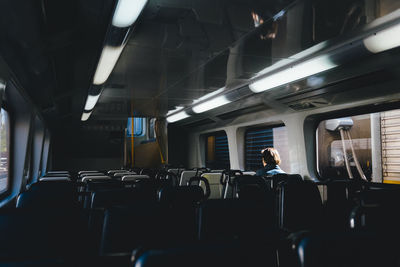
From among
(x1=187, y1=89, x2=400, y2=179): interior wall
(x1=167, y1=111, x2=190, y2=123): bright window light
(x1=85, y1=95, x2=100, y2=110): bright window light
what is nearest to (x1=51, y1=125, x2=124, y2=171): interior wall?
(x1=167, y1=111, x2=190, y2=123): bright window light

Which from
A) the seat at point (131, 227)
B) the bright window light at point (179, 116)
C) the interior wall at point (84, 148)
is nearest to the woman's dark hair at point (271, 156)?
the bright window light at point (179, 116)

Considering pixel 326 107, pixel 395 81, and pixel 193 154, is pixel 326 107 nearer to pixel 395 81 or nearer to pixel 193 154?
pixel 395 81

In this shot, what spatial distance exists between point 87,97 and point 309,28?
5002 mm

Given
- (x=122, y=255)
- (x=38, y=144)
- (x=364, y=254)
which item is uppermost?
(x=38, y=144)

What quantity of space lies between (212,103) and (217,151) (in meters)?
4.87

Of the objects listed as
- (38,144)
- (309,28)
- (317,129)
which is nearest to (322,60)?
(309,28)

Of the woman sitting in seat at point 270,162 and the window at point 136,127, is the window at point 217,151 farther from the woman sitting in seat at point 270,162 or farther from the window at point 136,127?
the woman sitting in seat at point 270,162

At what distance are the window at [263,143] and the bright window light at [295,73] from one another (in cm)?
275

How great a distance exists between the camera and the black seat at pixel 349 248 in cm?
118

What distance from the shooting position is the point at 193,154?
1405cm

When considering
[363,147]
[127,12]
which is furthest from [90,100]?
[363,147]

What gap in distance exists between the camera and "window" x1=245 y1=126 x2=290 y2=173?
8.45m

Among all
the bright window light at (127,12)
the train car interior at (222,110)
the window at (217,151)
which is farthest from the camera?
the window at (217,151)

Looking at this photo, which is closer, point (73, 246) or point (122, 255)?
point (122, 255)
